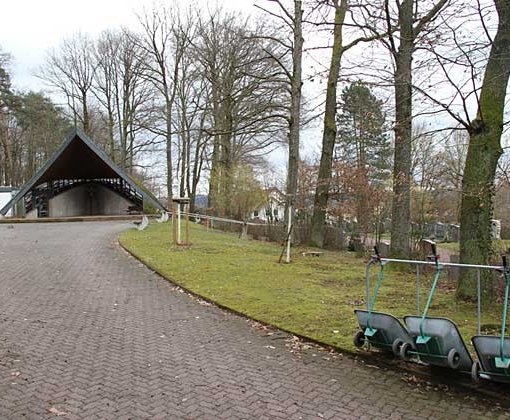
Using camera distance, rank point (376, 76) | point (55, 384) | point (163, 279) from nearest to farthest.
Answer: point (55, 384) → point (376, 76) → point (163, 279)

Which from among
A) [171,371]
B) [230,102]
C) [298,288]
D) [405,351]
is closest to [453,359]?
[405,351]

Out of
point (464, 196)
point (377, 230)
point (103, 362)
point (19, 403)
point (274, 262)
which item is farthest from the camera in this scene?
point (377, 230)

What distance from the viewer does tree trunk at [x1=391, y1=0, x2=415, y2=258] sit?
8.32 metres

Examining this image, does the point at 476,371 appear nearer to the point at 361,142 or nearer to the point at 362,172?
the point at 362,172

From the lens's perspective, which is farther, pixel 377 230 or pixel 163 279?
pixel 377 230

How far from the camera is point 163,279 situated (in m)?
11.0

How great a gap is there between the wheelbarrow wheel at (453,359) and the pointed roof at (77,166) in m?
26.5

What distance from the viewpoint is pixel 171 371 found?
5094 millimetres

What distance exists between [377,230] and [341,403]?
49.8 ft

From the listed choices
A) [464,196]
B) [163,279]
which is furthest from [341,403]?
[163,279]

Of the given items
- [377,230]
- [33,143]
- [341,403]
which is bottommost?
[341,403]

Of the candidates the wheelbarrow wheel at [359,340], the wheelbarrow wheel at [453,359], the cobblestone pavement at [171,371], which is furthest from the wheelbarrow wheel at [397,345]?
the wheelbarrow wheel at [453,359]

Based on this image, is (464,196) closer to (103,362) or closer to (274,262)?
(103,362)

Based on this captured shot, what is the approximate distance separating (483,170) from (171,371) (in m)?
5.29
